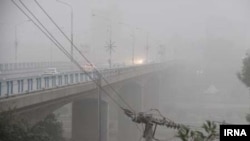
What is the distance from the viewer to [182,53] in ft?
531

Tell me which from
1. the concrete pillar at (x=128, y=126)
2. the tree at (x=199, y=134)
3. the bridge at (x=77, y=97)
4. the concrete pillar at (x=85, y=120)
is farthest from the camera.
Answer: the concrete pillar at (x=128, y=126)

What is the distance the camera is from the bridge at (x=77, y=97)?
2172cm

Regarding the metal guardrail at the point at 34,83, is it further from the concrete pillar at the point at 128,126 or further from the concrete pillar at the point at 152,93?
the concrete pillar at the point at 152,93

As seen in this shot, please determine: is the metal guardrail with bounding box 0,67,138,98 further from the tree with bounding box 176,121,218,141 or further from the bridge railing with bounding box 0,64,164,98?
the tree with bounding box 176,121,218,141

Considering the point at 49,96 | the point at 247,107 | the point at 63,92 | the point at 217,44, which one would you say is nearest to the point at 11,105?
the point at 49,96

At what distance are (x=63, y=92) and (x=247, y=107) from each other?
197 feet

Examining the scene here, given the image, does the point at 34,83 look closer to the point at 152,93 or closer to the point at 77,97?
the point at 77,97

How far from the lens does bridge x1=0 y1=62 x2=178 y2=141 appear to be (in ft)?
71.3

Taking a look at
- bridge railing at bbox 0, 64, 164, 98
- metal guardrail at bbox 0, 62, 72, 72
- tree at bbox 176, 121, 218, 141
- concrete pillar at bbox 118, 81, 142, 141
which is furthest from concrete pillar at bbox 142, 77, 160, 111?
tree at bbox 176, 121, 218, 141

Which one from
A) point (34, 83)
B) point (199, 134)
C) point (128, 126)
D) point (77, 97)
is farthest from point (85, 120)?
point (199, 134)

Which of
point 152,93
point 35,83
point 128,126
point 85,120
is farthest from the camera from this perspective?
point 152,93

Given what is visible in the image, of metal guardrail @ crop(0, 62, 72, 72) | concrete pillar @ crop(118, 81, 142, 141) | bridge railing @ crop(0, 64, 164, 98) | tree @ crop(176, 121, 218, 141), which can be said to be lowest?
concrete pillar @ crop(118, 81, 142, 141)

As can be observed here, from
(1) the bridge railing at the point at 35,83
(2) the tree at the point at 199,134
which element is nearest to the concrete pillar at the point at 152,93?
(1) the bridge railing at the point at 35,83

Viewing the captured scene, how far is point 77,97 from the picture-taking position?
32594mm
